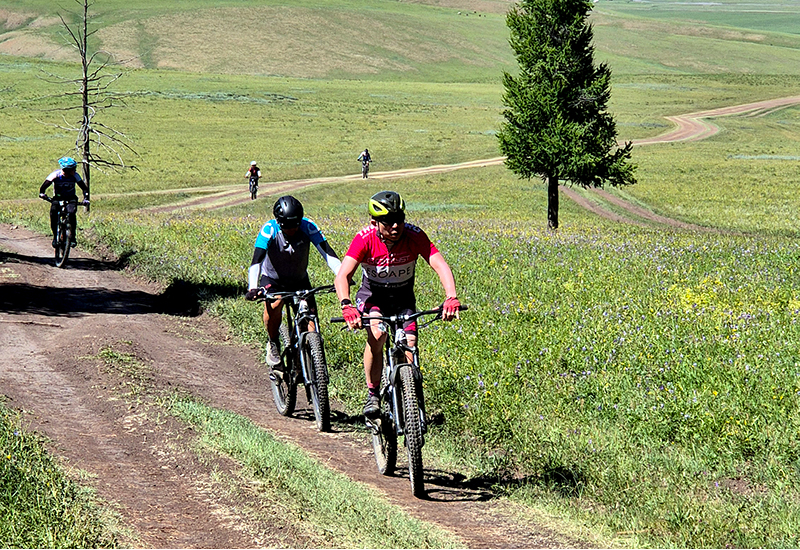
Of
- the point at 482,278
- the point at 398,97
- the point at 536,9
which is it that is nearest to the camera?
the point at 482,278

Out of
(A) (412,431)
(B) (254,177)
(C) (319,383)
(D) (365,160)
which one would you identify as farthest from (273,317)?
(D) (365,160)

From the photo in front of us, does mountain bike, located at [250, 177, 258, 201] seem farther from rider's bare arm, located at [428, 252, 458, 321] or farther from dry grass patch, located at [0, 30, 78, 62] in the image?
dry grass patch, located at [0, 30, 78, 62]

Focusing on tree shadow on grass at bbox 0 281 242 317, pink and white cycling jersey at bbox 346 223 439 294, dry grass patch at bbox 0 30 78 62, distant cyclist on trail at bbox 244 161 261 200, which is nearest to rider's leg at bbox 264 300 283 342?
pink and white cycling jersey at bbox 346 223 439 294

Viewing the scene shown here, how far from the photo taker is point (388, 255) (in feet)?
25.6

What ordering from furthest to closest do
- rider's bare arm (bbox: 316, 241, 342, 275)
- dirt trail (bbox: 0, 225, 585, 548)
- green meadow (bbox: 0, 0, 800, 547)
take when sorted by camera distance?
rider's bare arm (bbox: 316, 241, 342, 275) < green meadow (bbox: 0, 0, 800, 547) < dirt trail (bbox: 0, 225, 585, 548)

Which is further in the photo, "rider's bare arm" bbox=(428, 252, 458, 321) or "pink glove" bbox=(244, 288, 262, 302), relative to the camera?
"pink glove" bbox=(244, 288, 262, 302)

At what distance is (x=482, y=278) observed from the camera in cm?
1656

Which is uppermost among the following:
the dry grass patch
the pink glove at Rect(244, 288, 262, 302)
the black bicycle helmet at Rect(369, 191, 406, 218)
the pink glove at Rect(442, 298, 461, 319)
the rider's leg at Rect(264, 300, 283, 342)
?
the dry grass patch

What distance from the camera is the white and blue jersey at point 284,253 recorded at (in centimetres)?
971

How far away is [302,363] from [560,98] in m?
28.6

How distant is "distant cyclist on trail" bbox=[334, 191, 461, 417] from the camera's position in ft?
24.7

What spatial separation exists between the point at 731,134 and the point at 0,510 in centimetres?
9365

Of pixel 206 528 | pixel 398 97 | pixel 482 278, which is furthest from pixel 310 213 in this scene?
pixel 398 97

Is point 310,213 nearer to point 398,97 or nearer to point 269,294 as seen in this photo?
point 269,294
